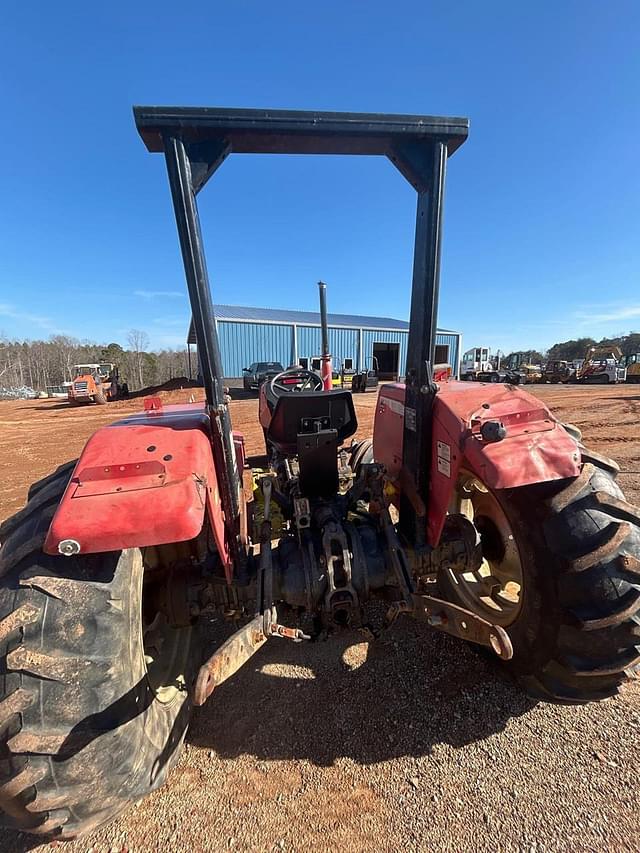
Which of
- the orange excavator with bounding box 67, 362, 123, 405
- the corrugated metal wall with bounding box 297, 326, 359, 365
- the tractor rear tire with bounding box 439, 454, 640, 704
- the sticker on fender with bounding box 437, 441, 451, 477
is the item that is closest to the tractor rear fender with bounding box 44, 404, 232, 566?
the sticker on fender with bounding box 437, 441, 451, 477

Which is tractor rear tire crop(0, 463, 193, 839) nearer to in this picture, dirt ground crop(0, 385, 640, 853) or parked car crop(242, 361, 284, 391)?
dirt ground crop(0, 385, 640, 853)

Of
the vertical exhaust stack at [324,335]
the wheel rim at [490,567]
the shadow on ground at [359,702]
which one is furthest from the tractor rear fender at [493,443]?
the vertical exhaust stack at [324,335]

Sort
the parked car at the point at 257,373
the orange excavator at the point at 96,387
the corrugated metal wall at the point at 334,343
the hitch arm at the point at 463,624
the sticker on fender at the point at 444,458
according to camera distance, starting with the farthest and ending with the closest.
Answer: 1. the corrugated metal wall at the point at 334,343
2. the parked car at the point at 257,373
3. the orange excavator at the point at 96,387
4. the sticker on fender at the point at 444,458
5. the hitch arm at the point at 463,624

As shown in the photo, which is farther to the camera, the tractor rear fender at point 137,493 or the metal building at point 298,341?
the metal building at point 298,341

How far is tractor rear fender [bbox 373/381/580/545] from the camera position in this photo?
1520 millimetres

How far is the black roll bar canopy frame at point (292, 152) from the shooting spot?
146 cm

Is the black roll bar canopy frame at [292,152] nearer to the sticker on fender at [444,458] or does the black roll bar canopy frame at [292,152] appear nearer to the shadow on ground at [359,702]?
the sticker on fender at [444,458]

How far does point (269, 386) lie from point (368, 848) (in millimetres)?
3060

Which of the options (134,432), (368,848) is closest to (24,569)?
(134,432)

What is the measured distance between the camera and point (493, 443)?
1582mm

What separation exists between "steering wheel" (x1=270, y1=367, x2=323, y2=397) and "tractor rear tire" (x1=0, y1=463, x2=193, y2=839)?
105 inches

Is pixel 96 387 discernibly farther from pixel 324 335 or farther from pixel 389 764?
pixel 389 764

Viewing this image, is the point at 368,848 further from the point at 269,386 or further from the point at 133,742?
the point at 269,386

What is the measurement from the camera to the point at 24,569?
4.38ft
